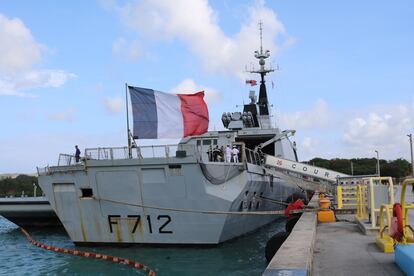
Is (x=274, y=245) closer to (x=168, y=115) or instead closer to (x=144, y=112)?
(x=168, y=115)

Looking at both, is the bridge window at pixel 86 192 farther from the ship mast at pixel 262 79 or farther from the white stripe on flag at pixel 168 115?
the ship mast at pixel 262 79

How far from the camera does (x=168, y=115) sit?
49.7ft

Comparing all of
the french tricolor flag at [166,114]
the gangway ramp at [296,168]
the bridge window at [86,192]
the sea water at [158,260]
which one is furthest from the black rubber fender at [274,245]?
the gangway ramp at [296,168]

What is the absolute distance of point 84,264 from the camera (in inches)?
521

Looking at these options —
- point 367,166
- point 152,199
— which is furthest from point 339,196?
point 367,166

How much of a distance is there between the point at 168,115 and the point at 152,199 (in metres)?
2.84

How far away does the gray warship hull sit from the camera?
14125 millimetres

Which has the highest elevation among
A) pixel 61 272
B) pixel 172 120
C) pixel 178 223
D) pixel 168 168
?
pixel 172 120

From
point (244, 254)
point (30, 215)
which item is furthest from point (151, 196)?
point (30, 215)

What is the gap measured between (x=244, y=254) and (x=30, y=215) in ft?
47.1

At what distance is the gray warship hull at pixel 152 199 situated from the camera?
46.3ft

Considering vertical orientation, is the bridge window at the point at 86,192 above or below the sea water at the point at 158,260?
above

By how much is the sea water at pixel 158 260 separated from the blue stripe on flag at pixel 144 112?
3.72 m

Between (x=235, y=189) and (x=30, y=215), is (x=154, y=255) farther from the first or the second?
(x=30, y=215)
